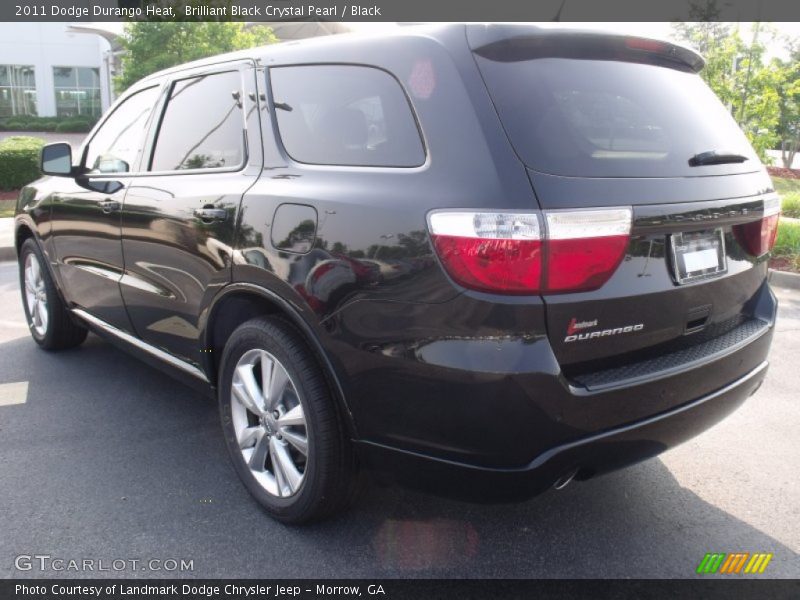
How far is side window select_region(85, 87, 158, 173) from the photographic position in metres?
3.73

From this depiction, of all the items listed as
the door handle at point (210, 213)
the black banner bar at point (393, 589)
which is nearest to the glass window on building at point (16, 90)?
the door handle at point (210, 213)

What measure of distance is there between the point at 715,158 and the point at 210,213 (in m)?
1.97

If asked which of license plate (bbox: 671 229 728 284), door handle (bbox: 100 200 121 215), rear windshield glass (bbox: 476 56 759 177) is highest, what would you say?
rear windshield glass (bbox: 476 56 759 177)

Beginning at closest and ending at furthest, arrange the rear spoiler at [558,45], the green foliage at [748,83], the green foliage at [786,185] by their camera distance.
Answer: the rear spoiler at [558,45] → the green foliage at [748,83] → the green foliage at [786,185]

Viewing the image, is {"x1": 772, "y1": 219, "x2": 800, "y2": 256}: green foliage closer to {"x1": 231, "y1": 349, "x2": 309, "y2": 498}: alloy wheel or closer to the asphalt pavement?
the asphalt pavement

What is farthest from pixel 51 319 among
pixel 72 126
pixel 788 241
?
pixel 72 126

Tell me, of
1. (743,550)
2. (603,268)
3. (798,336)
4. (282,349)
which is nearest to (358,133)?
(282,349)

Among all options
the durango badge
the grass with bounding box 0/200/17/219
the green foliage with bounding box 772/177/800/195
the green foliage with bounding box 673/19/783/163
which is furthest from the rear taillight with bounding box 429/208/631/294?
the green foliage with bounding box 772/177/800/195

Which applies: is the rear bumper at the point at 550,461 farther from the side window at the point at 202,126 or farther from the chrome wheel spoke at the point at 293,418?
the side window at the point at 202,126

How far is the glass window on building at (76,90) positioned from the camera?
41.4 metres

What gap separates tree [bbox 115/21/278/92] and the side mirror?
1361 centimetres

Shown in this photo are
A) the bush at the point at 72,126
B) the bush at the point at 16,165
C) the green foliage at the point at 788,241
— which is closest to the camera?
the green foliage at the point at 788,241

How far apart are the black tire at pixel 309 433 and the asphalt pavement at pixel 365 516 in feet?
0.44

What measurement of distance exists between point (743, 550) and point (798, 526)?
0.35 meters
